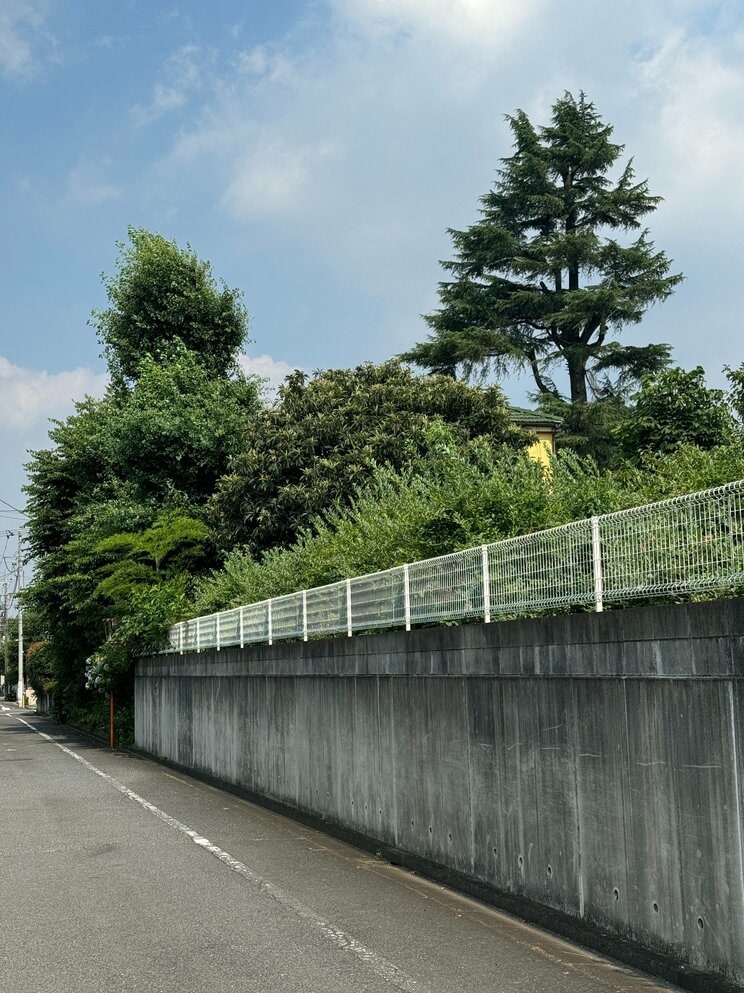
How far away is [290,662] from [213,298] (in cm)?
2629

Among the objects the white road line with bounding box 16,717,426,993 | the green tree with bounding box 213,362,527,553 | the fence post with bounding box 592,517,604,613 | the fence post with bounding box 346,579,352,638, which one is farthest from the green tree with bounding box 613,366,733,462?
the fence post with bounding box 592,517,604,613

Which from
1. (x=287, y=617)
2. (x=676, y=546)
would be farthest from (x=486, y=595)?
(x=287, y=617)

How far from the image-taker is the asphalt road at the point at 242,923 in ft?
20.6

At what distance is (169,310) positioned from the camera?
39062 mm

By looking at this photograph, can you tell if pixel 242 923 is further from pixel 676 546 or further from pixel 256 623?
pixel 256 623

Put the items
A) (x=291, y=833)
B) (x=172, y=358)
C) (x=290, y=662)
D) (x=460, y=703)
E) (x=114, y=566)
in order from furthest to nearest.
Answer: (x=172, y=358), (x=114, y=566), (x=290, y=662), (x=291, y=833), (x=460, y=703)

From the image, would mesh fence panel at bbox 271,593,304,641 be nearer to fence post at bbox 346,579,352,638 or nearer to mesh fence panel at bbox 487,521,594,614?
fence post at bbox 346,579,352,638

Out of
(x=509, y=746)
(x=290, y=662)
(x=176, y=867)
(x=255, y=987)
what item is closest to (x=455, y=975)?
(x=255, y=987)

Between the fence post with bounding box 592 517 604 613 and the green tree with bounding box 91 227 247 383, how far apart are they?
1259 inches

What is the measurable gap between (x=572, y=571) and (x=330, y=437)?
2157 cm

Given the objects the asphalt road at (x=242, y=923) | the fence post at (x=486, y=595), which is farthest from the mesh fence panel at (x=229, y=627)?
the fence post at (x=486, y=595)

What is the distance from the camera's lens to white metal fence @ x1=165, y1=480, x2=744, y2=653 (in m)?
6.61

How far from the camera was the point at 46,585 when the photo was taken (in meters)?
37.8

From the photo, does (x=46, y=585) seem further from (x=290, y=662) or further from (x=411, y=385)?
(x=290, y=662)
